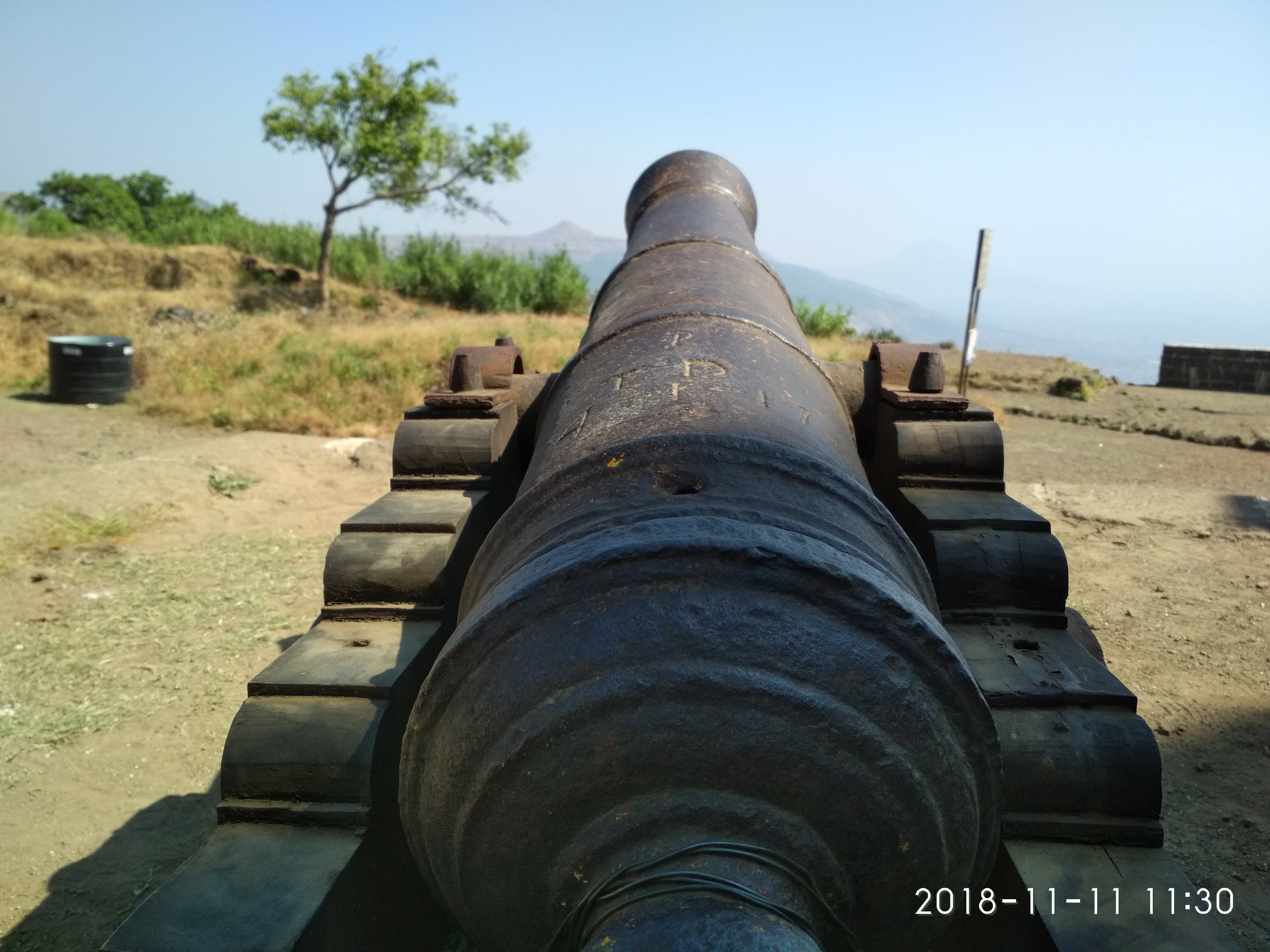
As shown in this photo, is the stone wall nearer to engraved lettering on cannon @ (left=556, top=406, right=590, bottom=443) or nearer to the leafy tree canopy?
engraved lettering on cannon @ (left=556, top=406, right=590, bottom=443)

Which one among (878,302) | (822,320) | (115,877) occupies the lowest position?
(115,877)

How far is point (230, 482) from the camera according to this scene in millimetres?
7301

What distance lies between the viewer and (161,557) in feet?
19.4

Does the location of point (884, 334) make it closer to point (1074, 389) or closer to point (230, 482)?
point (1074, 389)

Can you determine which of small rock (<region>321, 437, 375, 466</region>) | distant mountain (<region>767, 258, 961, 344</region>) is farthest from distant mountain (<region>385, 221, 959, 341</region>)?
small rock (<region>321, 437, 375, 466</region>)

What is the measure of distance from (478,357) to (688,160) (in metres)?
1.69

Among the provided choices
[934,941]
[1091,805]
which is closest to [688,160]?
[1091,805]

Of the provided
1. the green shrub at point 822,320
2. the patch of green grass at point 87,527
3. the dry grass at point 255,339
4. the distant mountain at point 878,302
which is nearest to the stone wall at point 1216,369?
the dry grass at point 255,339

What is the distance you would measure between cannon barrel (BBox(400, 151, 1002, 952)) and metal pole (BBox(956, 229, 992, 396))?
9683 millimetres

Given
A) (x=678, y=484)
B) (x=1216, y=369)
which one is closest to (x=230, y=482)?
(x=678, y=484)

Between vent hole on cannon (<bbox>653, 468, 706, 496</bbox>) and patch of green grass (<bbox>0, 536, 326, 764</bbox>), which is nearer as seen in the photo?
vent hole on cannon (<bbox>653, 468, 706, 496</bbox>)

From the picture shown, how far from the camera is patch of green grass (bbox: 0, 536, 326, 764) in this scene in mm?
4082

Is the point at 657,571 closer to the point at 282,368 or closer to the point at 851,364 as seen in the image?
the point at 851,364

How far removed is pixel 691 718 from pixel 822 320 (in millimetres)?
19414
